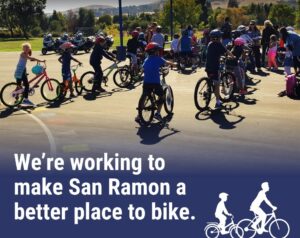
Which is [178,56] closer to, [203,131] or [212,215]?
[203,131]

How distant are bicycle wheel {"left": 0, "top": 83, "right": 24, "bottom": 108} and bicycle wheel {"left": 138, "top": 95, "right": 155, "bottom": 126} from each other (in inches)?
169

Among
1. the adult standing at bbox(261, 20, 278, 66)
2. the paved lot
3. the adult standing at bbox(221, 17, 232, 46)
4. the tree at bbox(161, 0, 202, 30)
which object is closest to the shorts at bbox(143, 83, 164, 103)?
the paved lot

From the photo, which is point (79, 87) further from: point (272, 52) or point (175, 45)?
point (272, 52)

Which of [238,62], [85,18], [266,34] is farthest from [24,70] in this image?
[85,18]

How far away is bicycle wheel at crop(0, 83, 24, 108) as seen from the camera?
44.1ft

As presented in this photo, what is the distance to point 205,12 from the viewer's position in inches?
3342

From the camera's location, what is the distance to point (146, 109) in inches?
438

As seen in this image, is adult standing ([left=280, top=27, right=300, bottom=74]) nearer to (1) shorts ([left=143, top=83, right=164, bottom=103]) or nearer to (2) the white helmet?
(1) shorts ([left=143, top=83, right=164, bottom=103])

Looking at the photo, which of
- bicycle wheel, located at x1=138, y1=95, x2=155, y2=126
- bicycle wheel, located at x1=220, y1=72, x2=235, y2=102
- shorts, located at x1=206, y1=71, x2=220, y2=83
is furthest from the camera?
bicycle wheel, located at x1=220, y1=72, x2=235, y2=102

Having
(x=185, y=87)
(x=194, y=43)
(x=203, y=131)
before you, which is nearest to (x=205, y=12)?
(x=194, y=43)

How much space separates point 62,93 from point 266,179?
8.41 metres

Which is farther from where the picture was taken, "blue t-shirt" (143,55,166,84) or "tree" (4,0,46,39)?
"tree" (4,0,46,39)

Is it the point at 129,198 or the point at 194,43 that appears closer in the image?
the point at 129,198

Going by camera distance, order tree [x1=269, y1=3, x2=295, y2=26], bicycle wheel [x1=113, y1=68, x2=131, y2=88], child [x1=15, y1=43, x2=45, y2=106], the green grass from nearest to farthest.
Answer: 1. child [x1=15, y1=43, x2=45, y2=106]
2. bicycle wheel [x1=113, y1=68, x2=131, y2=88]
3. the green grass
4. tree [x1=269, y1=3, x2=295, y2=26]
